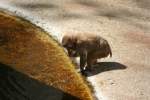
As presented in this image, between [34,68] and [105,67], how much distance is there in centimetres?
167

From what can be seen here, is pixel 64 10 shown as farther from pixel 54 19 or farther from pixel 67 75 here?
pixel 67 75

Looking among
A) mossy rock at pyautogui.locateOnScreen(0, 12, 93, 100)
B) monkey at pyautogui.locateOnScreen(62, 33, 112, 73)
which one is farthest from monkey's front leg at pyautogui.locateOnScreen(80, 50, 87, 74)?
mossy rock at pyautogui.locateOnScreen(0, 12, 93, 100)

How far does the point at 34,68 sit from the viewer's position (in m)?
11.0

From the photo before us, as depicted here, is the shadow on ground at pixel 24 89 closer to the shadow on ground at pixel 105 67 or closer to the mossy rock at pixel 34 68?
the mossy rock at pixel 34 68

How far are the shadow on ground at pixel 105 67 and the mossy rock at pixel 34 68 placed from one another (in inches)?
19.6

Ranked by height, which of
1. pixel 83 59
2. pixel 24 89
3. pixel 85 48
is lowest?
pixel 24 89

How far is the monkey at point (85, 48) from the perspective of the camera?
10750 mm

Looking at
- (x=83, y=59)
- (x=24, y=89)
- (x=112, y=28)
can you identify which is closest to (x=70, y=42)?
(x=83, y=59)

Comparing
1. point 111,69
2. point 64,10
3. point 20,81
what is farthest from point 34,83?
point 64,10

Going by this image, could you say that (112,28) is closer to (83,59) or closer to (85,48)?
(85,48)

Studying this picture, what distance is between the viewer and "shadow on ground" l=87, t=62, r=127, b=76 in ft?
36.3

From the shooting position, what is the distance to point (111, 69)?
36.4 feet

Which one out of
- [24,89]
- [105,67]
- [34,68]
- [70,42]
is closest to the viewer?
[24,89]

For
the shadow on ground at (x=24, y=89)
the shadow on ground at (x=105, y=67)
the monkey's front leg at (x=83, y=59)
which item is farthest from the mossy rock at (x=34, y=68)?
the shadow on ground at (x=105, y=67)
